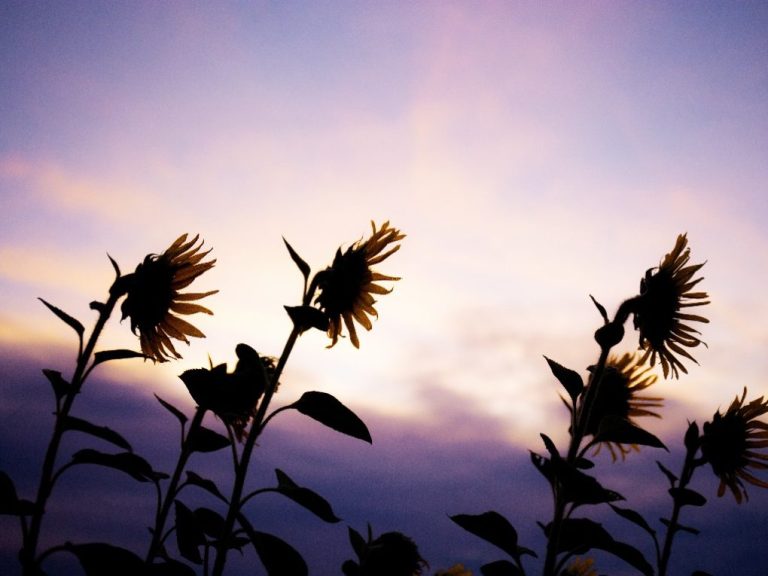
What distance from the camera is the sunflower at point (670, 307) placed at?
355cm

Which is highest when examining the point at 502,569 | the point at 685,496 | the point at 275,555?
the point at 685,496

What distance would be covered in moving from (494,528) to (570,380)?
739 mm

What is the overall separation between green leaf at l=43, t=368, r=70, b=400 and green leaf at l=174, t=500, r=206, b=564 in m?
0.80

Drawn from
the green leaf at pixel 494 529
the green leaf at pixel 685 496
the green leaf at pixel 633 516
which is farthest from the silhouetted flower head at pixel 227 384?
the green leaf at pixel 685 496

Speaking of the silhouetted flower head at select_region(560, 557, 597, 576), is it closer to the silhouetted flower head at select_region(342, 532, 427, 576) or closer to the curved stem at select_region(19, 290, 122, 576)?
the silhouetted flower head at select_region(342, 532, 427, 576)

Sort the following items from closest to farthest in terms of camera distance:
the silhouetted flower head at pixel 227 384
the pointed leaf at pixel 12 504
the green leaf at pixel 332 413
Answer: the pointed leaf at pixel 12 504
the green leaf at pixel 332 413
the silhouetted flower head at pixel 227 384

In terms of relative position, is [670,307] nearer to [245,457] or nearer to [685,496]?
[685,496]

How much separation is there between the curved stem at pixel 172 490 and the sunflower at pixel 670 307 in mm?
2258

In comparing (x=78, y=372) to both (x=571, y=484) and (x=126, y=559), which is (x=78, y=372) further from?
(x=571, y=484)

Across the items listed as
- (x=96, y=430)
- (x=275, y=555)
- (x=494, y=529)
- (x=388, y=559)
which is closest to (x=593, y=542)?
(x=494, y=529)

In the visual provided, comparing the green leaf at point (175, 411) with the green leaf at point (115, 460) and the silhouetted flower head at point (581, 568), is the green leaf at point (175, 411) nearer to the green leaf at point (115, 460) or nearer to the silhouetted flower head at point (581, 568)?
the green leaf at point (115, 460)

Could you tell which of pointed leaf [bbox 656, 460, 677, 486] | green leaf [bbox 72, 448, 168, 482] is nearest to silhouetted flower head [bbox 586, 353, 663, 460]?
pointed leaf [bbox 656, 460, 677, 486]

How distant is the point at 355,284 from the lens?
3145mm

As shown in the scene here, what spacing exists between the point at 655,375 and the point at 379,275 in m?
1.92
